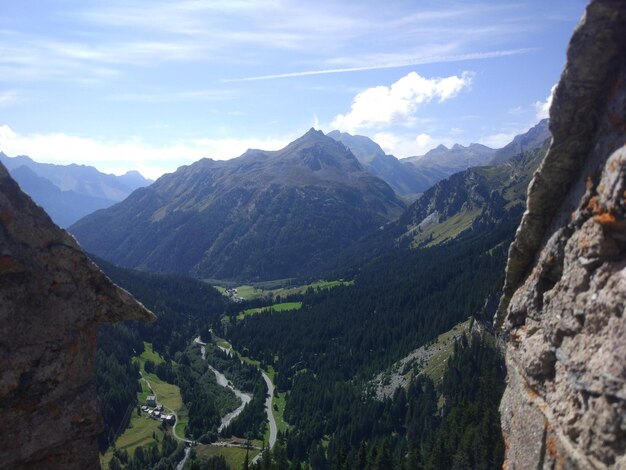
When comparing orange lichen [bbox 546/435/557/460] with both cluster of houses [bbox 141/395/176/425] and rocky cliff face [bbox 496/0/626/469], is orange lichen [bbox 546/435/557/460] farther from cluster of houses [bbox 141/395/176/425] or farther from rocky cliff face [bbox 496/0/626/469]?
cluster of houses [bbox 141/395/176/425]

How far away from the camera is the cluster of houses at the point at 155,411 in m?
157

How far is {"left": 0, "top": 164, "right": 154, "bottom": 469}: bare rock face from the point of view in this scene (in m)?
13.1

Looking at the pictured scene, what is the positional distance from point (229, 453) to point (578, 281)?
5302 inches

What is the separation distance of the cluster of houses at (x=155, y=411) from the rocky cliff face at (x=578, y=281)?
16189 cm

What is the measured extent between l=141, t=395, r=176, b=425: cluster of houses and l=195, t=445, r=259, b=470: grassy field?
88.1 ft

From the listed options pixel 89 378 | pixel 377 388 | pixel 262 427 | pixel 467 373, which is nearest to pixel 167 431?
pixel 262 427

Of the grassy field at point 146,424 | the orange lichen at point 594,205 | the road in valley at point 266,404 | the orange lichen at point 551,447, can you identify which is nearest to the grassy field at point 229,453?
the road in valley at point 266,404

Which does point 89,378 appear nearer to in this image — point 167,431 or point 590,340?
point 590,340

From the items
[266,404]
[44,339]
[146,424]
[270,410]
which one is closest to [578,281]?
[44,339]

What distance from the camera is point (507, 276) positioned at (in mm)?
16016

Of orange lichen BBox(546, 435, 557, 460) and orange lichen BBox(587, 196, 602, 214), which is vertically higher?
orange lichen BBox(587, 196, 602, 214)

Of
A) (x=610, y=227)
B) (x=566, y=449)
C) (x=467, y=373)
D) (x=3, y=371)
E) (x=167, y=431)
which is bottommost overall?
(x=167, y=431)

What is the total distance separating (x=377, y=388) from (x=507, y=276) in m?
154

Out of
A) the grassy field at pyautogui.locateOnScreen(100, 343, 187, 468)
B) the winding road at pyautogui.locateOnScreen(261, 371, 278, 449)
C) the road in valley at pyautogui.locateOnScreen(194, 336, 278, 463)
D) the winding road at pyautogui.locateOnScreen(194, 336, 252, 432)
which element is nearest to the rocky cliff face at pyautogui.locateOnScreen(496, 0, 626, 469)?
the road in valley at pyautogui.locateOnScreen(194, 336, 278, 463)
